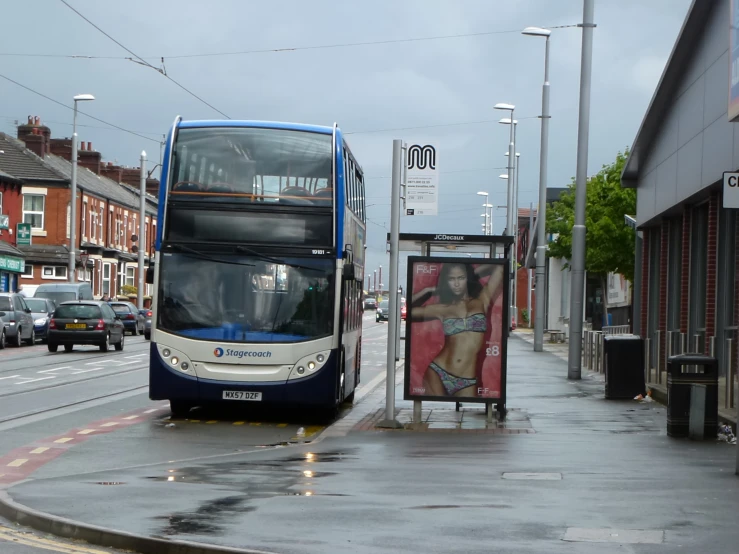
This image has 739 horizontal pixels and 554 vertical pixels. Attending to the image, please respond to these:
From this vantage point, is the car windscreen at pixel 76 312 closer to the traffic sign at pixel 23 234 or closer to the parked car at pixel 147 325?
the parked car at pixel 147 325

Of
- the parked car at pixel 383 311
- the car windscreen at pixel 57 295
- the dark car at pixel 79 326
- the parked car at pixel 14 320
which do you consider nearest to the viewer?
the dark car at pixel 79 326

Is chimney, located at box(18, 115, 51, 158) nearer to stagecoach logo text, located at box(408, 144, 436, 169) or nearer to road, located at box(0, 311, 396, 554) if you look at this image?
road, located at box(0, 311, 396, 554)

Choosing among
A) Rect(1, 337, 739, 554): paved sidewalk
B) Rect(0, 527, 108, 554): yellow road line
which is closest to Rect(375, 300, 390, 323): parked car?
Rect(1, 337, 739, 554): paved sidewalk

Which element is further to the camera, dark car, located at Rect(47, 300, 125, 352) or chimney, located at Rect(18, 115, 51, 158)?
chimney, located at Rect(18, 115, 51, 158)

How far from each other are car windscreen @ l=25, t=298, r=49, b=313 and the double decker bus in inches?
1204

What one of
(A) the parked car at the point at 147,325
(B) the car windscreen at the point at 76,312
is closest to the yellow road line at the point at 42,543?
(B) the car windscreen at the point at 76,312

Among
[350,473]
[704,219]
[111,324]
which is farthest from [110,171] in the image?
[350,473]

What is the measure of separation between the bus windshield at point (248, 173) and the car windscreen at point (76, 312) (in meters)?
22.4

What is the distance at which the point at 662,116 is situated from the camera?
26.5 m

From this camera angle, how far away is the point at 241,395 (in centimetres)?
1717

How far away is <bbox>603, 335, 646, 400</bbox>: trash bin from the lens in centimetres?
2181

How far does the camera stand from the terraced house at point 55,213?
65.9 m

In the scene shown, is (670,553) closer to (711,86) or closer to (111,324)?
(711,86)

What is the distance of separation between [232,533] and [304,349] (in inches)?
351
